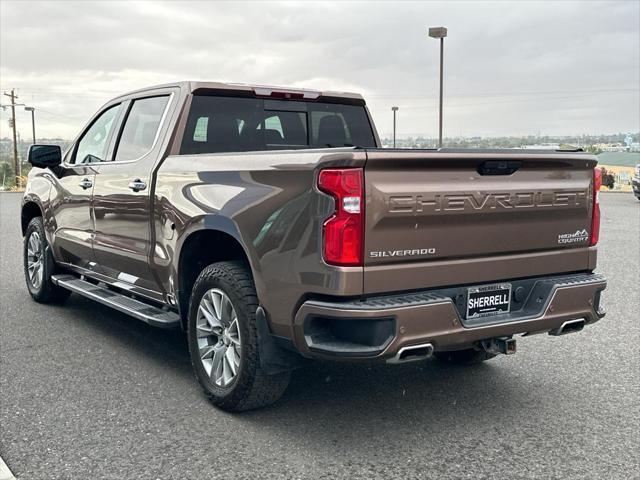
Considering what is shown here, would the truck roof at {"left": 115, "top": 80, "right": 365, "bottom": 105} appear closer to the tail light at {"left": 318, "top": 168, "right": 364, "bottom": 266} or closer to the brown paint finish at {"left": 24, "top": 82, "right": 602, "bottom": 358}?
the brown paint finish at {"left": 24, "top": 82, "right": 602, "bottom": 358}

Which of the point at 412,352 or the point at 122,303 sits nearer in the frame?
the point at 412,352

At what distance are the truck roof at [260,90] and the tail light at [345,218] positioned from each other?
2055 mm

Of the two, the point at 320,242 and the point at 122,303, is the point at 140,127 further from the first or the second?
the point at 320,242

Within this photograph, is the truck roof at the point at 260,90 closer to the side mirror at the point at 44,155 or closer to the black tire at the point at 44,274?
the side mirror at the point at 44,155

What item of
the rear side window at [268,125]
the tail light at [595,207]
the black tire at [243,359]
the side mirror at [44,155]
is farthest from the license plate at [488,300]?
the side mirror at [44,155]

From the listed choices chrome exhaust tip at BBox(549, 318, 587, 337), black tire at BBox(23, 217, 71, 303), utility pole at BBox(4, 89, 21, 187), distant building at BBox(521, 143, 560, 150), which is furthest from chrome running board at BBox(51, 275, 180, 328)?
utility pole at BBox(4, 89, 21, 187)

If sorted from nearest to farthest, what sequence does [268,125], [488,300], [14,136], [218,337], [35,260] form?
1. [488,300]
2. [218,337]
3. [268,125]
4. [35,260]
5. [14,136]

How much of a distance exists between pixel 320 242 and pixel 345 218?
0.18 metres

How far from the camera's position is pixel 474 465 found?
11.3 feet

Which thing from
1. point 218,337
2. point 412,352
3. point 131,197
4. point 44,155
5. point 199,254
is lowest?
point 218,337

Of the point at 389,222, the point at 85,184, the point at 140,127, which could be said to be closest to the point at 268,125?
the point at 140,127

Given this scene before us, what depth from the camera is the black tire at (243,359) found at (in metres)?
3.84

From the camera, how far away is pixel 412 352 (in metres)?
3.46

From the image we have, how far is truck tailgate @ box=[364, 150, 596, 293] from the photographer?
133 inches
